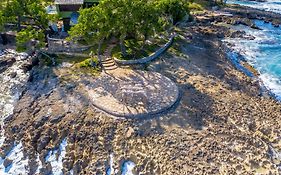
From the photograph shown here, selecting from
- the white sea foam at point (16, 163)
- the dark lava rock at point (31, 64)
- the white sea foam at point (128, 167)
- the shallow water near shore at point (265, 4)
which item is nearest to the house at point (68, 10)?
the dark lava rock at point (31, 64)

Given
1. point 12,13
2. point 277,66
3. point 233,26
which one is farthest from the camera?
point 233,26

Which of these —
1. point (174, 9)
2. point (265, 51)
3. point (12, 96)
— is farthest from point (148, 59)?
point (265, 51)

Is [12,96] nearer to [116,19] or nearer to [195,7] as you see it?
[116,19]

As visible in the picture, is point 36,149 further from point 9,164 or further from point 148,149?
point 148,149

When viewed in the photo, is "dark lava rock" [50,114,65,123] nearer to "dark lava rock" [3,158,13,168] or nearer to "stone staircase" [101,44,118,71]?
"dark lava rock" [3,158,13,168]

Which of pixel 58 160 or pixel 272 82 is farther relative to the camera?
pixel 272 82

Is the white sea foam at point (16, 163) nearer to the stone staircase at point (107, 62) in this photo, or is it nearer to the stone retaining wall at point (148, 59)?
the stone staircase at point (107, 62)

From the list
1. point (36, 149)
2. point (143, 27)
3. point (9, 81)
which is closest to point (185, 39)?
point (143, 27)
